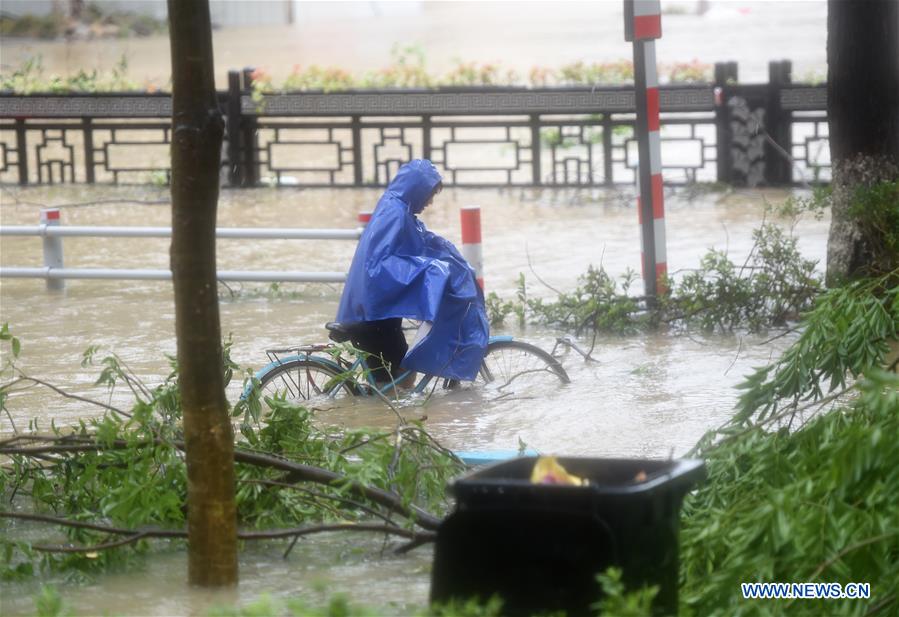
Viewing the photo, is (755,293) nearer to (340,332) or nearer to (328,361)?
(340,332)

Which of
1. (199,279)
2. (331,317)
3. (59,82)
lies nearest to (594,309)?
(331,317)

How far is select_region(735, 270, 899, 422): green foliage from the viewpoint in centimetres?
471

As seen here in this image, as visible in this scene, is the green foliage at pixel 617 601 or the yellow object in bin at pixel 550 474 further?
the yellow object in bin at pixel 550 474

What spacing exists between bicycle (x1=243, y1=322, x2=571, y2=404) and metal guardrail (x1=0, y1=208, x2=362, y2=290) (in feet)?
8.46

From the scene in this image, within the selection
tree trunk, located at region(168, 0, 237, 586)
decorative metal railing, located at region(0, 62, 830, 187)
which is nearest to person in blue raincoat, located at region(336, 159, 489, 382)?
tree trunk, located at region(168, 0, 237, 586)

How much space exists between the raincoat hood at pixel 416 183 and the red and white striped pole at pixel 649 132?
234 centimetres

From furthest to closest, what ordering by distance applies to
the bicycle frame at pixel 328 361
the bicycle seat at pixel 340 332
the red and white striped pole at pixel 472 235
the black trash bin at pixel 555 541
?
the red and white striped pole at pixel 472 235 → the bicycle seat at pixel 340 332 → the bicycle frame at pixel 328 361 → the black trash bin at pixel 555 541

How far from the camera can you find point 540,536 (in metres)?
3.42

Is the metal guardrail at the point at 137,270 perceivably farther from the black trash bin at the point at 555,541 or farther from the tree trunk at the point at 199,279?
the black trash bin at the point at 555,541

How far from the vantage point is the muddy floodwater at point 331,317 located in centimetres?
473

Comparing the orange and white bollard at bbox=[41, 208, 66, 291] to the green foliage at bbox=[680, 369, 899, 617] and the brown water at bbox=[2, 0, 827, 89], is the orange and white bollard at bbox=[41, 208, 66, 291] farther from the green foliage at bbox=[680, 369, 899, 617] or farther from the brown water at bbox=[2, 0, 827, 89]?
the brown water at bbox=[2, 0, 827, 89]

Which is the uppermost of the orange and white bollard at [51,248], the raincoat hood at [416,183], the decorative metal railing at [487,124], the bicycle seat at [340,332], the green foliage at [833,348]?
the decorative metal railing at [487,124]

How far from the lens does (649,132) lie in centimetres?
909

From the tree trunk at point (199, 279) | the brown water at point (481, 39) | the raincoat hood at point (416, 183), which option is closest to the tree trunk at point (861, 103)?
the raincoat hood at point (416, 183)
